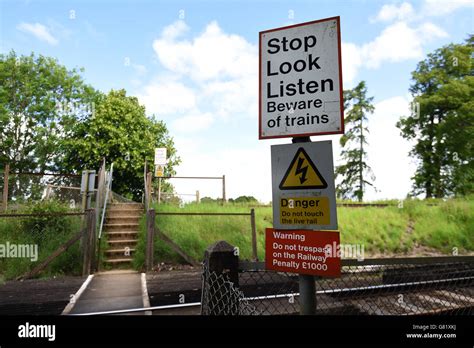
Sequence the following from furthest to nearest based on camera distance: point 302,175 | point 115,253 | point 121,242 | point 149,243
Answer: point 121,242
point 115,253
point 149,243
point 302,175

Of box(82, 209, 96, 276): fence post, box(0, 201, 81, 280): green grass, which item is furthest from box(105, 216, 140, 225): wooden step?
box(82, 209, 96, 276): fence post

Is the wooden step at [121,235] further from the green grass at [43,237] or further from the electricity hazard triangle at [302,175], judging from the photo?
the electricity hazard triangle at [302,175]

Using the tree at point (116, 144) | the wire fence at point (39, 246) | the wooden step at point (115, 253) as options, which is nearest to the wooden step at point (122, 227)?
the wire fence at point (39, 246)

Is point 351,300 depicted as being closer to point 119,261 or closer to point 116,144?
point 119,261

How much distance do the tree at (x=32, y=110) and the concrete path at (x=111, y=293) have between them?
2163 cm

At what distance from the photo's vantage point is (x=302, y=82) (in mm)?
2324

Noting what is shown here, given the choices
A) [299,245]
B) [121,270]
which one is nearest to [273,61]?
[299,245]

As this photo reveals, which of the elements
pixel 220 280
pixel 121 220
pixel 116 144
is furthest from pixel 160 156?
pixel 220 280

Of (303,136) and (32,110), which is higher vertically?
(32,110)

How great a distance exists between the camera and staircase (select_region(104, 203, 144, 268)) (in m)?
9.56

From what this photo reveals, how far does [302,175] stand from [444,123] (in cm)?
2764

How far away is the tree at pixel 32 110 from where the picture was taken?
80.4 feet

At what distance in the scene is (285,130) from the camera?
7.66 ft

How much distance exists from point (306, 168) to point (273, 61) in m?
0.96
